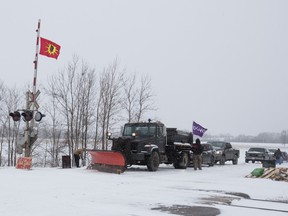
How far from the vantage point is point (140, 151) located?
18016 millimetres

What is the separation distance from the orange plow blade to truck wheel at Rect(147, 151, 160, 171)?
194 centimetres

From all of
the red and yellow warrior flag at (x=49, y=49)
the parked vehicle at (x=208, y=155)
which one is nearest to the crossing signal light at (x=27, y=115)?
the red and yellow warrior flag at (x=49, y=49)

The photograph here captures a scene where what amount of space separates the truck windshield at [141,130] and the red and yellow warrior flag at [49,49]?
194 inches

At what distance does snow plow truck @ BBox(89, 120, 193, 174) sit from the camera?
1688 centimetres

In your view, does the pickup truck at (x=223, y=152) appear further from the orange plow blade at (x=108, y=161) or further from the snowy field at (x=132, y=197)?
the snowy field at (x=132, y=197)

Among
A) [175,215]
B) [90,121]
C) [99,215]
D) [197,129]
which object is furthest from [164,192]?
[90,121]

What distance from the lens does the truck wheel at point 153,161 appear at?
59.9ft

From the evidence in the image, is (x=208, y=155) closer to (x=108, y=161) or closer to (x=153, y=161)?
(x=153, y=161)

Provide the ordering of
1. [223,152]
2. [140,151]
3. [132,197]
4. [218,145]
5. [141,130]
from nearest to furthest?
[132,197], [140,151], [141,130], [223,152], [218,145]

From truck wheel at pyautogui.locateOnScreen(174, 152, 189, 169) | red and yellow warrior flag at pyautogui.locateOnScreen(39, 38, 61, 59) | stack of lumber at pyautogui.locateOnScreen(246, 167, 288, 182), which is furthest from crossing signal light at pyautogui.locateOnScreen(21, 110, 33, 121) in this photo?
stack of lumber at pyautogui.locateOnScreen(246, 167, 288, 182)

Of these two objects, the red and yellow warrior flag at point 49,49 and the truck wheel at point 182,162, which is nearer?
the red and yellow warrior flag at point 49,49

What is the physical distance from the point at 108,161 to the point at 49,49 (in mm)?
5970

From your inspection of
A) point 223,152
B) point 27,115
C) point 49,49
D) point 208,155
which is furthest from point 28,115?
point 223,152

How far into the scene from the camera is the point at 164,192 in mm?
11234
